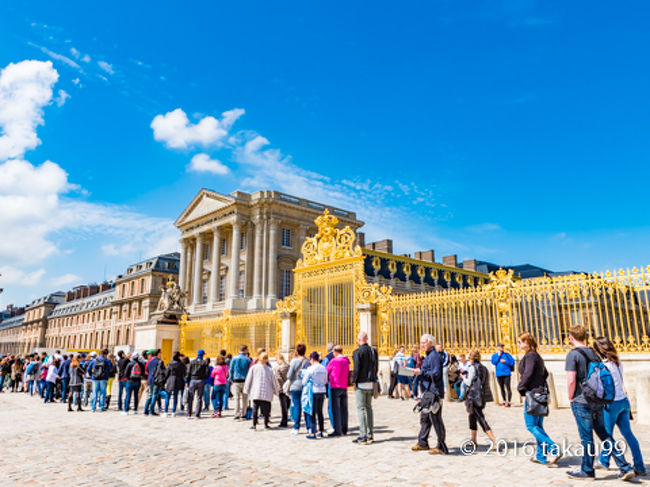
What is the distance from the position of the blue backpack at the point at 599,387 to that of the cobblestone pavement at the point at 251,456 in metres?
0.80

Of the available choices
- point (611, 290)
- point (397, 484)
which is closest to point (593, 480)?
point (397, 484)

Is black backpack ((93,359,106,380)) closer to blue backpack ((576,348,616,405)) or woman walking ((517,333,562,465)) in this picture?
woman walking ((517,333,562,465))

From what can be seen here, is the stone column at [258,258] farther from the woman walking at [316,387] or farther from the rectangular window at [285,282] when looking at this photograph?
the woman walking at [316,387]

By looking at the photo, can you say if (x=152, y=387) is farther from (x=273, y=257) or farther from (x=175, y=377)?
(x=273, y=257)

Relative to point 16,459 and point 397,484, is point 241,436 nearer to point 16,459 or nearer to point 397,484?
point 16,459

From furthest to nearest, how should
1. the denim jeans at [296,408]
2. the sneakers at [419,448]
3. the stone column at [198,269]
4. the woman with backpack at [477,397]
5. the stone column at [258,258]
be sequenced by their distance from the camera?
the stone column at [198,269] → the stone column at [258,258] → the denim jeans at [296,408] → the sneakers at [419,448] → the woman with backpack at [477,397]

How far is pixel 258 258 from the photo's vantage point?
46281 mm

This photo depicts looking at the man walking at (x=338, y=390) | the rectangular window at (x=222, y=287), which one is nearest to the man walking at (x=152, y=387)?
the man walking at (x=338, y=390)

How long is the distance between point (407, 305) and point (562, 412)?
520cm

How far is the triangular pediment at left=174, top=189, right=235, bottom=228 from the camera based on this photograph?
49.2 metres

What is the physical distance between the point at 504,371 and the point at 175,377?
291 inches

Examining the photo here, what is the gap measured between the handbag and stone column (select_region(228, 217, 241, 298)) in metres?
41.2

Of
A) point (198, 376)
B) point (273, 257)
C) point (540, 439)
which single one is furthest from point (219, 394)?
point (273, 257)

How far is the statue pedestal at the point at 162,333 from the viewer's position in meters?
20.8
